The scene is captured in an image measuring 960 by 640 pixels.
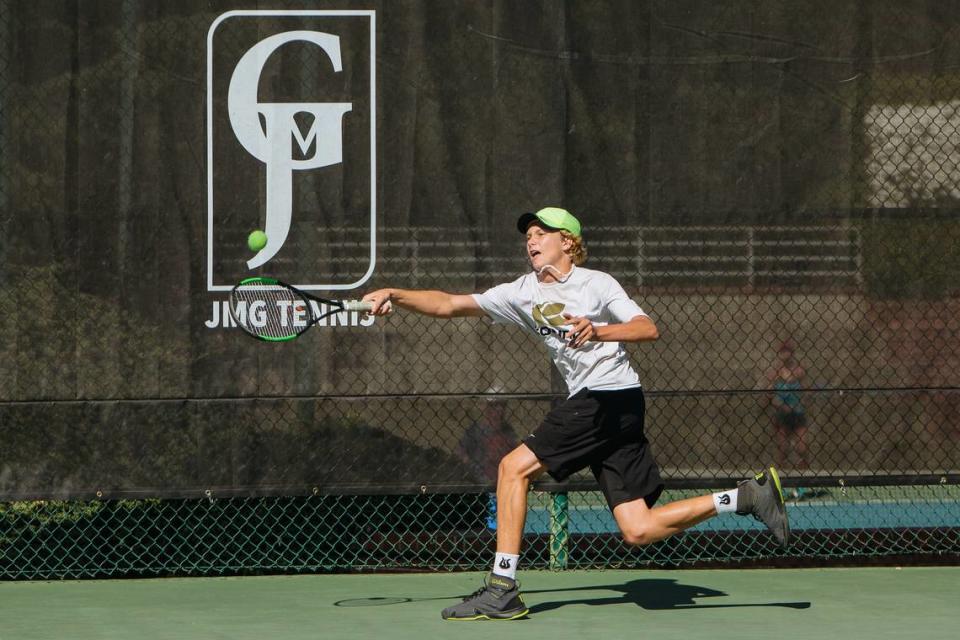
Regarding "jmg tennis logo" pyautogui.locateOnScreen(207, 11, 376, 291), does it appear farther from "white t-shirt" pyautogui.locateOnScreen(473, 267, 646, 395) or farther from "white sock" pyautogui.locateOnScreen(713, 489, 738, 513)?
"white sock" pyautogui.locateOnScreen(713, 489, 738, 513)

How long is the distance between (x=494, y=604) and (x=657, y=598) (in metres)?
0.83

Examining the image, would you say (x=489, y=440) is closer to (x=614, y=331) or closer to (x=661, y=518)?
(x=661, y=518)

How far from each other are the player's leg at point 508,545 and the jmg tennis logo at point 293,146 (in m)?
1.25

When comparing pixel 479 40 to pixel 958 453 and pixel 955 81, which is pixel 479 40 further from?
pixel 958 453

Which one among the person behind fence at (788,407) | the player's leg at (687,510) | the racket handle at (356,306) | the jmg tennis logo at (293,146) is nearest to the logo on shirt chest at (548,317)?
the player's leg at (687,510)

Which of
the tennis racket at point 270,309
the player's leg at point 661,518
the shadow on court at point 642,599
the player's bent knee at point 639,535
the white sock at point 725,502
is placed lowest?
the shadow on court at point 642,599

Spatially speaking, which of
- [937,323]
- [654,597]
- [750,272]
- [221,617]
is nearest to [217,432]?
[221,617]

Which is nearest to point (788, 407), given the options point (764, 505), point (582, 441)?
point (764, 505)

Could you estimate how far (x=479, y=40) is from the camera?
235 inches

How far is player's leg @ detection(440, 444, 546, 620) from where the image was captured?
5035mm

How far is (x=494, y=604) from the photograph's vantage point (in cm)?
507

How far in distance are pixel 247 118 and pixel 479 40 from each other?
988 mm

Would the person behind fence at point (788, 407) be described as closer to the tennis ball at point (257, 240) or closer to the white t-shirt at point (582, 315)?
the white t-shirt at point (582, 315)

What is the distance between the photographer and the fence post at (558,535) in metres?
6.17
